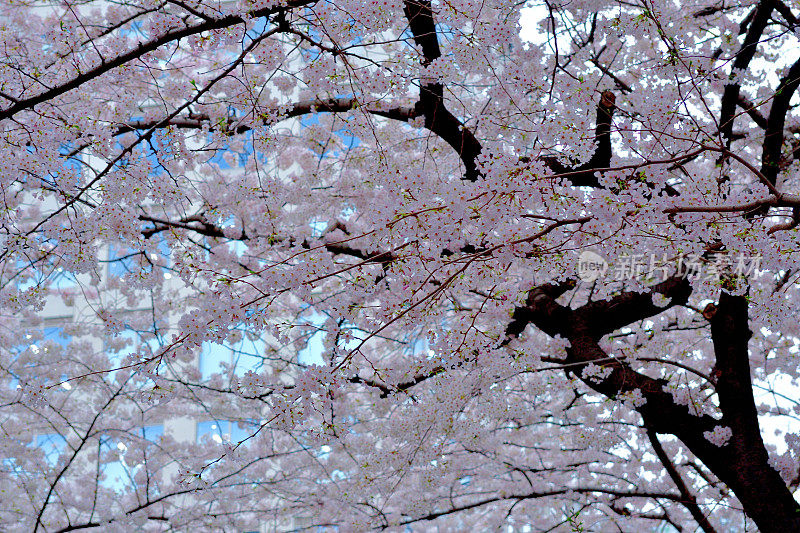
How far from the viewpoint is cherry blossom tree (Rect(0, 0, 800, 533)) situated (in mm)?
3353

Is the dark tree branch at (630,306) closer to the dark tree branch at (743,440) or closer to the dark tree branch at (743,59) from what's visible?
the dark tree branch at (743,440)

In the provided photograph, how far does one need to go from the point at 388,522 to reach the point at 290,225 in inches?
138

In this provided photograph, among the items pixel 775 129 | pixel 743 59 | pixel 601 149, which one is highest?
pixel 743 59

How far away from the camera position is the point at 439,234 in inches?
120

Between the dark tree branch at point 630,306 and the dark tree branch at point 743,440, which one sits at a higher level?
the dark tree branch at point 630,306

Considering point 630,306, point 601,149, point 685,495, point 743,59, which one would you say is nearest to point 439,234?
point 601,149

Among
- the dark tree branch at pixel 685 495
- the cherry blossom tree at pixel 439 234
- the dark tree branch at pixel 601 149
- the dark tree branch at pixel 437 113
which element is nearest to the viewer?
the cherry blossom tree at pixel 439 234

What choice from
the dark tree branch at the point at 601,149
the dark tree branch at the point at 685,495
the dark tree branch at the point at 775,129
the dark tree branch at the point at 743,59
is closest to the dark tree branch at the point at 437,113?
the dark tree branch at the point at 601,149

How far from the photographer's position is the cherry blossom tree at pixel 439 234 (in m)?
3.35

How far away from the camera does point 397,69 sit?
4711mm

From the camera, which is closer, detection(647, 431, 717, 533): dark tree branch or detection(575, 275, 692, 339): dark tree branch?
detection(575, 275, 692, 339): dark tree branch

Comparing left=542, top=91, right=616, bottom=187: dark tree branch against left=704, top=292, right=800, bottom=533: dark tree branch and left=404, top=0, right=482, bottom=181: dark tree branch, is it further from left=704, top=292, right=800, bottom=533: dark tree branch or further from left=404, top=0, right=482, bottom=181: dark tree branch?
left=704, top=292, right=800, bottom=533: dark tree branch

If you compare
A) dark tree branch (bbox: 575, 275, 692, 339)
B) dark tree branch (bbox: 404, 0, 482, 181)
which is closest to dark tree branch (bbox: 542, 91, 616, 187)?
dark tree branch (bbox: 404, 0, 482, 181)

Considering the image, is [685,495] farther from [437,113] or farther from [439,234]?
[439,234]
